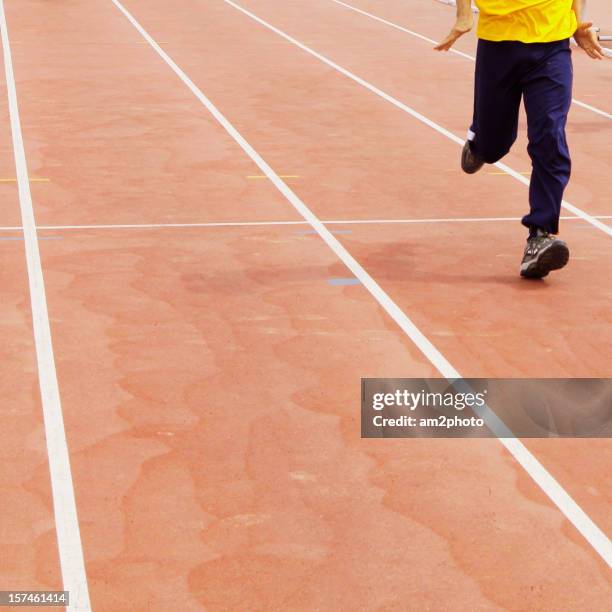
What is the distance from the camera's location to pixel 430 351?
21.1 ft

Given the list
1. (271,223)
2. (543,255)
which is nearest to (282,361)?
(543,255)

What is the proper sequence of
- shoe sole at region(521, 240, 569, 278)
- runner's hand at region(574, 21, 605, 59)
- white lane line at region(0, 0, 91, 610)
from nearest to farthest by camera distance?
white lane line at region(0, 0, 91, 610) < shoe sole at region(521, 240, 569, 278) < runner's hand at region(574, 21, 605, 59)

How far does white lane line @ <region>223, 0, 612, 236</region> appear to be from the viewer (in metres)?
9.38

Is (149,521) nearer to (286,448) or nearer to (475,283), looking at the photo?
(286,448)

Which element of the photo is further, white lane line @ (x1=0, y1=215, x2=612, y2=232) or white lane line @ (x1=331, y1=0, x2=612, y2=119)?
white lane line @ (x1=331, y1=0, x2=612, y2=119)

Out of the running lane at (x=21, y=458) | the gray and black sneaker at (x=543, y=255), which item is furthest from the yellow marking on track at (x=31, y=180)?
the gray and black sneaker at (x=543, y=255)

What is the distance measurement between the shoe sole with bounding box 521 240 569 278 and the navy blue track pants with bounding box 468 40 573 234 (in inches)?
7.5

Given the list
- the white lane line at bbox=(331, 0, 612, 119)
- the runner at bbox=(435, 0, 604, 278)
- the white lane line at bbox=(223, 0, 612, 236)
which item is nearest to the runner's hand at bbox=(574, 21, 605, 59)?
the runner at bbox=(435, 0, 604, 278)

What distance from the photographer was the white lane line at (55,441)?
167 inches

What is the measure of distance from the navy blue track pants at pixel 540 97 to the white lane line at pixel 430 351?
38.5 inches

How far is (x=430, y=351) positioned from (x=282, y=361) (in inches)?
26.3

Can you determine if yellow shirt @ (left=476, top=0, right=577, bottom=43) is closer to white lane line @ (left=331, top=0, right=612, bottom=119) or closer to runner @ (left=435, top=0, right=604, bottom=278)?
runner @ (left=435, top=0, right=604, bottom=278)

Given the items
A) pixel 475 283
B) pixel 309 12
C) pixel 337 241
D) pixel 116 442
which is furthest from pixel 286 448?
pixel 309 12

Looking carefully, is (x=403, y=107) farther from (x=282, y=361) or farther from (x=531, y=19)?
(x=282, y=361)
